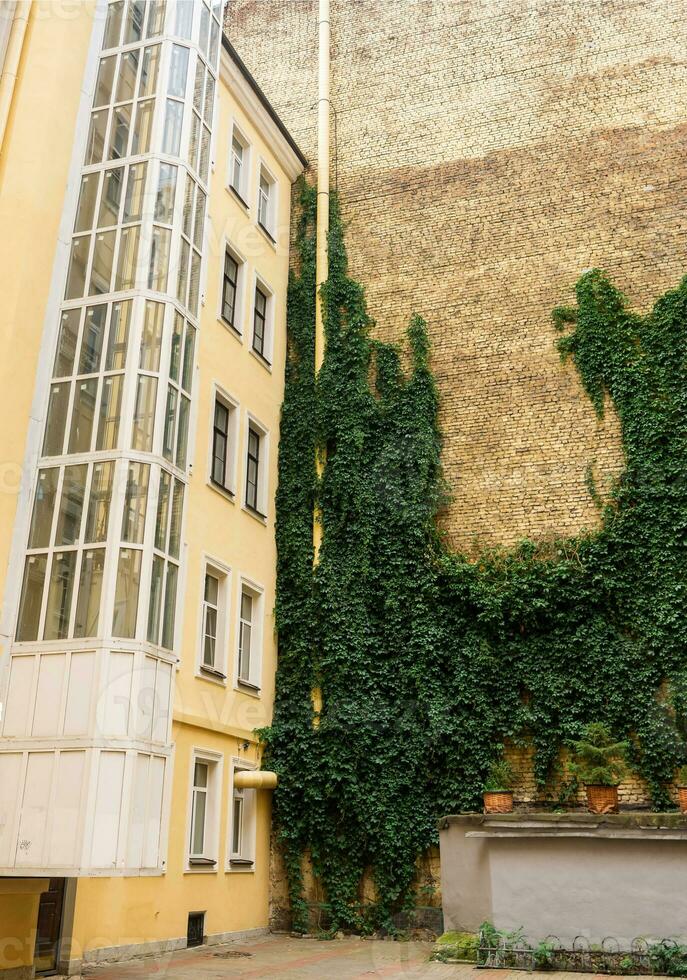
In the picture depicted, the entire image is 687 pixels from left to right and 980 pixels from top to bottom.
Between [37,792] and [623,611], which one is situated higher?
[623,611]

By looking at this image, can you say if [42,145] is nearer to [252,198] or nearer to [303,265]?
[252,198]

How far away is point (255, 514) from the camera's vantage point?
15828mm

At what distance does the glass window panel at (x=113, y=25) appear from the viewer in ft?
44.1

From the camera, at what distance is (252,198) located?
707 inches

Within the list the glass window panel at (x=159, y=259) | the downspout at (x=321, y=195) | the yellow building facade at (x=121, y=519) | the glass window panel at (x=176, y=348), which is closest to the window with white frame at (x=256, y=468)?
the yellow building facade at (x=121, y=519)

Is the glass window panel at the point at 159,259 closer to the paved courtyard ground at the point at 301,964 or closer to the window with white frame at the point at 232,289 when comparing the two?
the window with white frame at the point at 232,289

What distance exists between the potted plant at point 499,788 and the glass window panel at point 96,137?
10.7m

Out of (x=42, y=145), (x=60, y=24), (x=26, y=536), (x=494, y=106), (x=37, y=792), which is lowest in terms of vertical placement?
(x=37, y=792)

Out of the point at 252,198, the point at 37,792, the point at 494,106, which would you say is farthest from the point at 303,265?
the point at 37,792

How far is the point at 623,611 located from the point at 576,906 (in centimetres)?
492

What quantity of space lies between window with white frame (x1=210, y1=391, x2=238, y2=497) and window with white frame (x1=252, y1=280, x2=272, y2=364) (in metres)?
1.86

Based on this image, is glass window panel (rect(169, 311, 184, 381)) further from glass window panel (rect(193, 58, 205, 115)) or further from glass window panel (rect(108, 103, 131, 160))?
glass window panel (rect(193, 58, 205, 115))

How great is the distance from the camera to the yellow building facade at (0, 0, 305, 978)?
972 centimetres

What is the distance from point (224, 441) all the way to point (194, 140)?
4.99 meters
